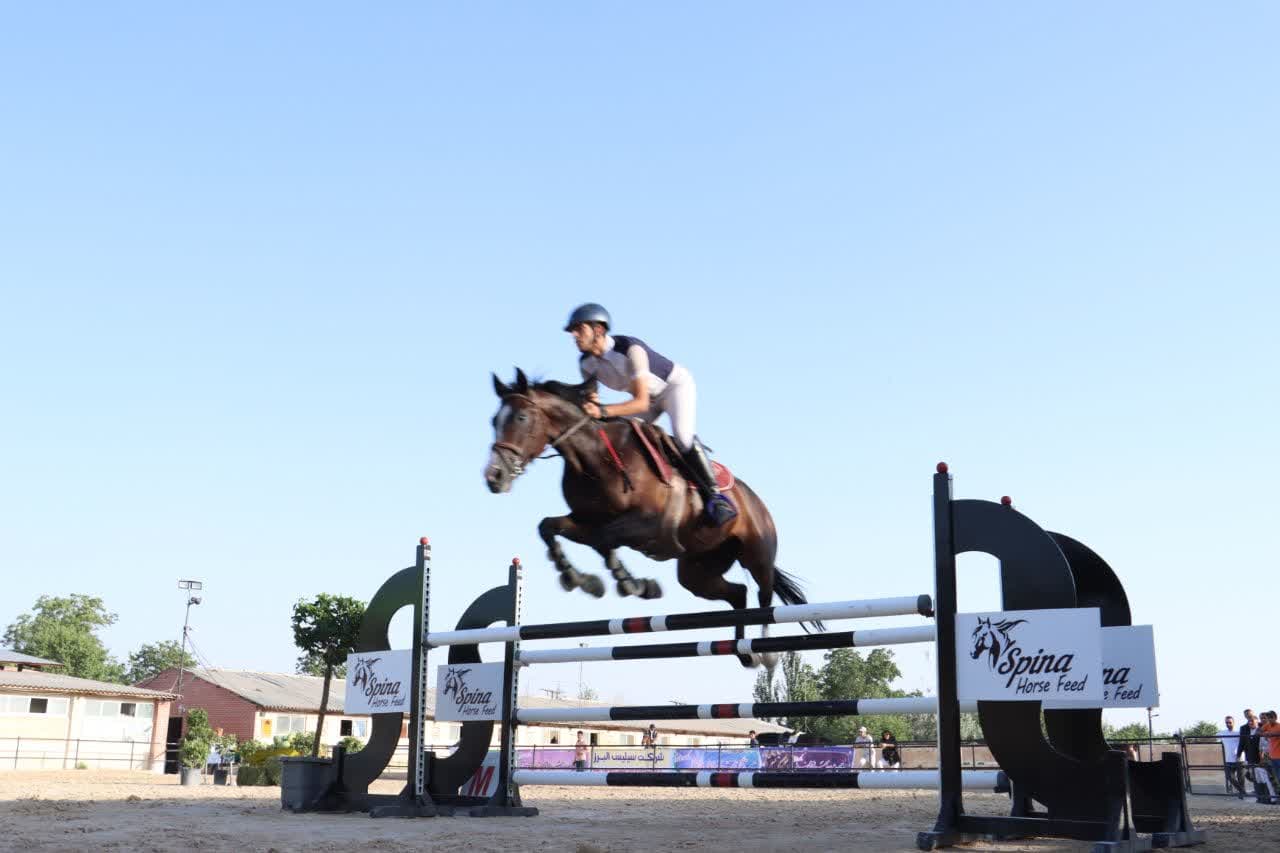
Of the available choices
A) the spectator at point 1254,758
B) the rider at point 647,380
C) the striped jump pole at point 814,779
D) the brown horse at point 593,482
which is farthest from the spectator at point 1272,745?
the brown horse at point 593,482

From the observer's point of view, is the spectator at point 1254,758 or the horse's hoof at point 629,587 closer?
the horse's hoof at point 629,587

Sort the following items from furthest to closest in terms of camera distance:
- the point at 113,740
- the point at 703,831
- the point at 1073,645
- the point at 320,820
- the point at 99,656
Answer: the point at 99,656
the point at 113,740
the point at 320,820
the point at 703,831
the point at 1073,645

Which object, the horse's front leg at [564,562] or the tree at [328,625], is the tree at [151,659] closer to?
the tree at [328,625]

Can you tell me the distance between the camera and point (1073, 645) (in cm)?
508

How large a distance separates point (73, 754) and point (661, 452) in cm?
2873

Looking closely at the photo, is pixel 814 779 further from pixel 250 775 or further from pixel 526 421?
pixel 250 775

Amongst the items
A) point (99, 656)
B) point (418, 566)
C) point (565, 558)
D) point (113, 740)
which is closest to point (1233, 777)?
point (418, 566)

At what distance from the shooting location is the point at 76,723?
29.6 meters

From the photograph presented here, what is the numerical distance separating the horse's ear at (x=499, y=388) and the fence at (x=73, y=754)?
24.8 m

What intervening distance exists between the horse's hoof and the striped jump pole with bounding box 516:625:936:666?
0.77 m

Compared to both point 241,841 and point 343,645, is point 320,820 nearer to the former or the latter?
point 241,841

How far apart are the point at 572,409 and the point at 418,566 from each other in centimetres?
342

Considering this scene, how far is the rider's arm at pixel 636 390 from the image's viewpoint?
541 cm

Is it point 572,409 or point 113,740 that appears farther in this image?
point 113,740
